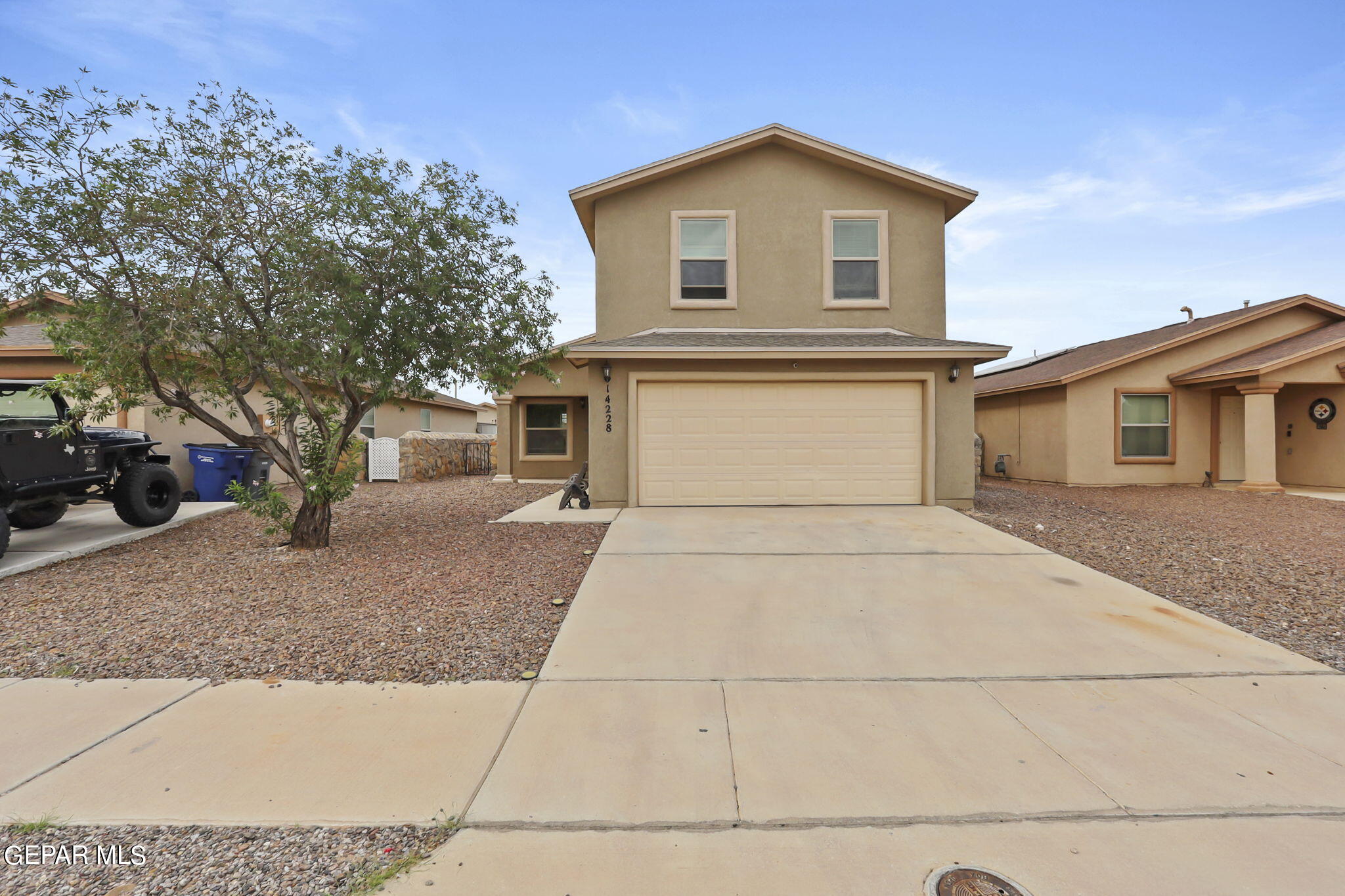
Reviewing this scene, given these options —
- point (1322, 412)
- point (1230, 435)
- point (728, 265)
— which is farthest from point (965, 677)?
point (1322, 412)

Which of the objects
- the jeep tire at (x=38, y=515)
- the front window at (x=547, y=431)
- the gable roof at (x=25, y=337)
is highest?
the gable roof at (x=25, y=337)

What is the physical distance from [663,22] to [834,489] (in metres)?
11.1

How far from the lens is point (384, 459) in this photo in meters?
15.6

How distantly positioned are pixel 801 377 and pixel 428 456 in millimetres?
11437

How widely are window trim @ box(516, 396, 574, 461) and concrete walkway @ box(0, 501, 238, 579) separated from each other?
6291 millimetres

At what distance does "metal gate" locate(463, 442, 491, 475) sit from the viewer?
18.1 metres

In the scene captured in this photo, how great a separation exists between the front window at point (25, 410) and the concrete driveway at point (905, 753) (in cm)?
726

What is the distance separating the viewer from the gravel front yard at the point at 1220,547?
468 cm

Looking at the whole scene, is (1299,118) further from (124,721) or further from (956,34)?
(124,721)

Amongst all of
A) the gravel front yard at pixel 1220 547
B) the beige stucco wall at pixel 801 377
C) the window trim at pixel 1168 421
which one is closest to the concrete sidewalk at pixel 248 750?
the gravel front yard at pixel 1220 547

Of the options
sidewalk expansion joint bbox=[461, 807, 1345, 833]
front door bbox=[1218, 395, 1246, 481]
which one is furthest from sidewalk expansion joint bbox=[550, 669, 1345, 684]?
front door bbox=[1218, 395, 1246, 481]

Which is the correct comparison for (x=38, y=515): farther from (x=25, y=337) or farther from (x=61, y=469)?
(x=25, y=337)

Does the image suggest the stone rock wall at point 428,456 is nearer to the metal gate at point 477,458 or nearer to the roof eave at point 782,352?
the metal gate at point 477,458

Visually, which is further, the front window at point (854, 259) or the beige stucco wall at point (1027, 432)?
the beige stucco wall at point (1027, 432)
